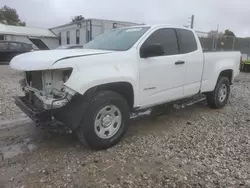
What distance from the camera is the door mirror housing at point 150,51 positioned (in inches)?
154

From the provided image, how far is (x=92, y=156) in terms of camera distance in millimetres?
3527

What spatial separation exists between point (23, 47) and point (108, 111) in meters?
15.9

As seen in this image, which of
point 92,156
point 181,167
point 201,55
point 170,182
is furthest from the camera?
point 201,55

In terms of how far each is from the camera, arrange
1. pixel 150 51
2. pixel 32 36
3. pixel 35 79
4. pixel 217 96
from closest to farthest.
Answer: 1. pixel 35 79
2. pixel 150 51
3. pixel 217 96
4. pixel 32 36

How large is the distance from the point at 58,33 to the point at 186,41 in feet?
92.0

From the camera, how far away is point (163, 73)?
171 inches

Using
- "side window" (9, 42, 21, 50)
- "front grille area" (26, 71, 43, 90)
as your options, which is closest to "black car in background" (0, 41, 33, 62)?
"side window" (9, 42, 21, 50)

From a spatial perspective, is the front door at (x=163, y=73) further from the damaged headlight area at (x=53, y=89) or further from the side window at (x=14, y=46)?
the side window at (x=14, y=46)

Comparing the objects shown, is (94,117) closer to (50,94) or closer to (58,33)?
(50,94)

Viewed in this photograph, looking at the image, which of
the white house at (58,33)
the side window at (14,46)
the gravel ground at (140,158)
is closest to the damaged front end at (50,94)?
the gravel ground at (140,158)

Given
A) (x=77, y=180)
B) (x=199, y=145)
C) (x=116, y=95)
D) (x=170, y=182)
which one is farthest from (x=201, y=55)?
(x=77, y=180)

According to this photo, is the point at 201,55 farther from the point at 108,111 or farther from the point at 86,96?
the point at 86,96

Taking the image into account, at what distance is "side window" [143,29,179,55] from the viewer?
4359 mm

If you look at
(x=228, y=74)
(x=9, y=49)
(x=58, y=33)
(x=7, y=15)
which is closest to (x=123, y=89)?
(x=228, y=74)
